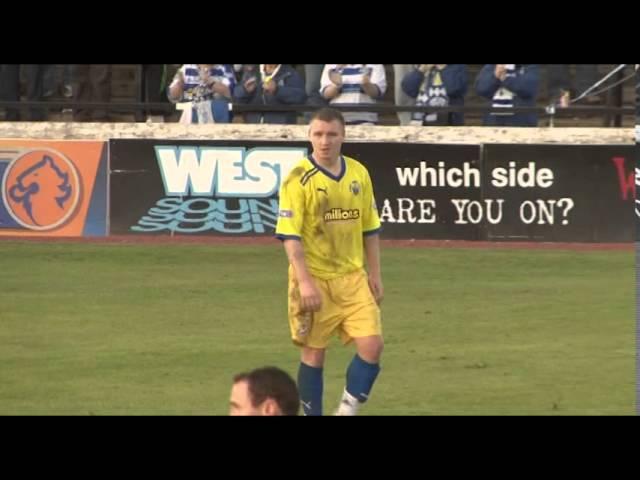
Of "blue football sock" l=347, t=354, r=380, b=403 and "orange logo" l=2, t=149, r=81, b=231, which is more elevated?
"orange logo" l=2, t=149, r=81, b=231

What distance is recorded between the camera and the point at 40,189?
21.0m

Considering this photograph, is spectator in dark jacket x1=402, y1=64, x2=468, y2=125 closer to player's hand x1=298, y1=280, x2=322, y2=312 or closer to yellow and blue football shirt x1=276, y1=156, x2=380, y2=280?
yellow and blue football shirt x1=276, y1=156, x2=380, y2=280

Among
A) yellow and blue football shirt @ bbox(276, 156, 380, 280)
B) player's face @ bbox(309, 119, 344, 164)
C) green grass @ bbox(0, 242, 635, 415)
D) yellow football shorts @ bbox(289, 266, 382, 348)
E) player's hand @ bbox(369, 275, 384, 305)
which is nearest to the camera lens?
player's face @ bbox(309, 119, 344, 164)

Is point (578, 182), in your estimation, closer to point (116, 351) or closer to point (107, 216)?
point (107, 216)

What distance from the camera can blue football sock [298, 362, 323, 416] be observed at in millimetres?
10859

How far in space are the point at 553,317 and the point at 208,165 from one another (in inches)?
254

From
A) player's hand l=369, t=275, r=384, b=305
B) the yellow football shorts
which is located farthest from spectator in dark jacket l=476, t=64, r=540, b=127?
the yellow football shorts

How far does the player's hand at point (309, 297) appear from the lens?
34.0ft

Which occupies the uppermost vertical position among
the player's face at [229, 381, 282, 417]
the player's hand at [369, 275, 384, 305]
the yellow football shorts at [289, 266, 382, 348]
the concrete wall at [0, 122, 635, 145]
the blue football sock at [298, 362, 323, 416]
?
the concrete wall at [0, 122, 635, 145]

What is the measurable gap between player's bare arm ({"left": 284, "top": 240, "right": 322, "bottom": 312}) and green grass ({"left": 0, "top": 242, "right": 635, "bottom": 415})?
1663mm

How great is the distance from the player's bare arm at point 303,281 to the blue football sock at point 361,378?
631mm

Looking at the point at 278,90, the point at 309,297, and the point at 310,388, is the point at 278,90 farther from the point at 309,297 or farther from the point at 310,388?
the point at 309,297

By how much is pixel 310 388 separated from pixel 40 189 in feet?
35.8

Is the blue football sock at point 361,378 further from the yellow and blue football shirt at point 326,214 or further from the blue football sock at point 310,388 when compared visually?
the yellow and blue football shirt at point 326,214
